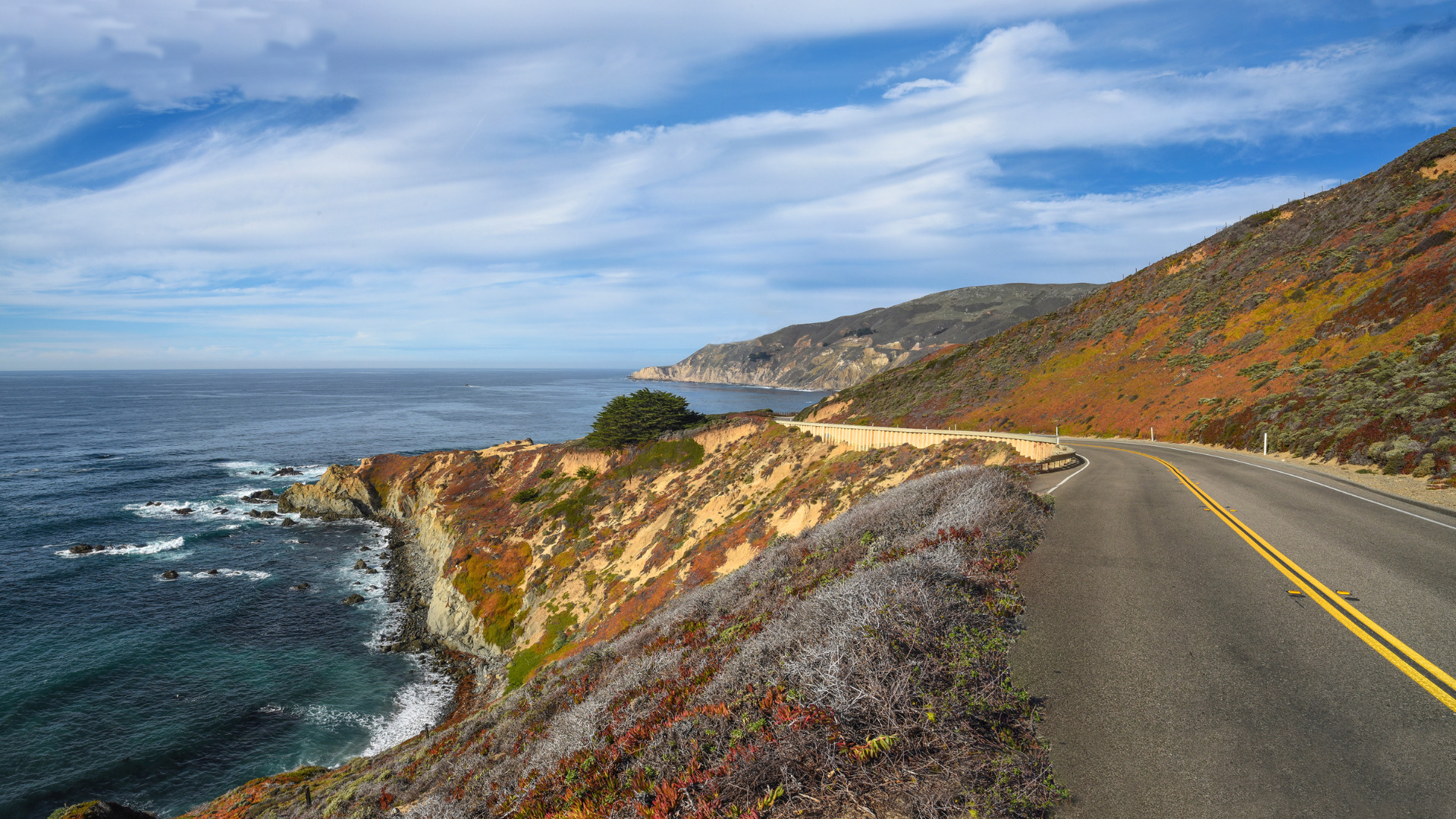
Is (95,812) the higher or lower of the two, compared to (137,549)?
higher

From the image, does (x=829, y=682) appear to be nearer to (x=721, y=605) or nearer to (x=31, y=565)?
(x=721, y=605)

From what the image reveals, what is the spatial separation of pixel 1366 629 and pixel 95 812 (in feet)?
82.2

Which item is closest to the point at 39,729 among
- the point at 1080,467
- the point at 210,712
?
the point at 210,712

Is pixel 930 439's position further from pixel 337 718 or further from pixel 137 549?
pixel 137 549

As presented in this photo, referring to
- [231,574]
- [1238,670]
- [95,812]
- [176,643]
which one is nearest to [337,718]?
[95,812]

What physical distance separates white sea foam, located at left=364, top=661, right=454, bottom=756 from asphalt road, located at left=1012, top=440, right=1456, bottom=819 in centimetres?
2579

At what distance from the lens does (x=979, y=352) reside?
2771 inches

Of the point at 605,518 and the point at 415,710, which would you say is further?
the point at 605,518

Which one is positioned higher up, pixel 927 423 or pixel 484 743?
pixel 927 423

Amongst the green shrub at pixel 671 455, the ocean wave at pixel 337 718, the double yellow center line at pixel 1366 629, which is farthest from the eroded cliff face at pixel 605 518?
the double yellow center line at pixel 1366 629

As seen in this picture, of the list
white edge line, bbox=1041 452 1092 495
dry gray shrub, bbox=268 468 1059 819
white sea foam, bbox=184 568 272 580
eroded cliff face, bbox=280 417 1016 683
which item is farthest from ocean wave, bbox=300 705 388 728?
white edge line, bbox=1041 452 1092 495

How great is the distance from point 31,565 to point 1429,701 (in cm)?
6799

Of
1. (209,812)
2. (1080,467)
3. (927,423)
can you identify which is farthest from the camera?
(927,423)

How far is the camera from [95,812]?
14.0m
